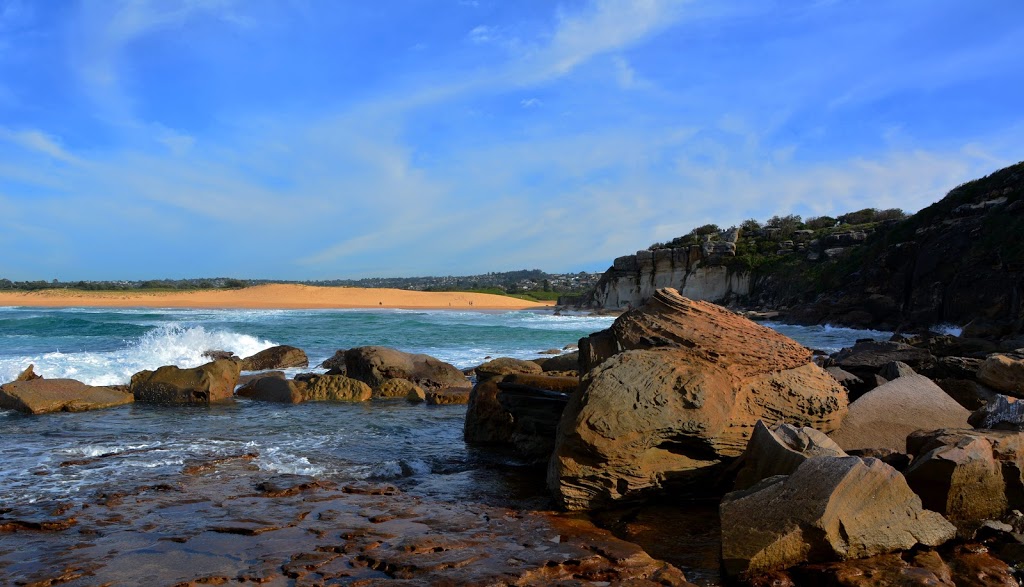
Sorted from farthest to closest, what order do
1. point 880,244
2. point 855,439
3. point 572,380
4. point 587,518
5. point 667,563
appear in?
point 880,244 < point 572,380 < point 855,439 < point 587,518 < point 667,563

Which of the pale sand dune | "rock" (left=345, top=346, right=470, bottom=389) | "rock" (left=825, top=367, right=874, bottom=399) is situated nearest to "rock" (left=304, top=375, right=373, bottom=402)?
"rock" (left=345, top=346, right=470, bottom=389)

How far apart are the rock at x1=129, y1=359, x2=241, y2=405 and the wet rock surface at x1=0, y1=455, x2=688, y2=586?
6.36m

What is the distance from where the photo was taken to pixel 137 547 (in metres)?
4.90

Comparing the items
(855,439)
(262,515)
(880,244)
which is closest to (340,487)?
(262,515)

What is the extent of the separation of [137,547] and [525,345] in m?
20.6

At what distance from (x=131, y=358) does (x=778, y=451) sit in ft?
57.3

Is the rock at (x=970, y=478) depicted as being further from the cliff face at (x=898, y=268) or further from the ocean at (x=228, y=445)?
the cliff face at (x=898, y=268)

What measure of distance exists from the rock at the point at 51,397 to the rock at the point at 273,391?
223 centimetres

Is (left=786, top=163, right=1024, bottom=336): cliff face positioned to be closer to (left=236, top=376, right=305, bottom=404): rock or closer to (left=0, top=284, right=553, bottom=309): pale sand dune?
(left=236, top=376, right=305, bottom=404): rock

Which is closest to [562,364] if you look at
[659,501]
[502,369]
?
[502,369]

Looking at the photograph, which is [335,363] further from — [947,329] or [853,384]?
[947,329]

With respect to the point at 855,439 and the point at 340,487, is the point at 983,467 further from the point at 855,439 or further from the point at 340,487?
the point at 340,487

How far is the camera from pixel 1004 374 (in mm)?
8273

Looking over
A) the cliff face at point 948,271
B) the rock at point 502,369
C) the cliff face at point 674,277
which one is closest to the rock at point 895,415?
the rock at point 502,369
